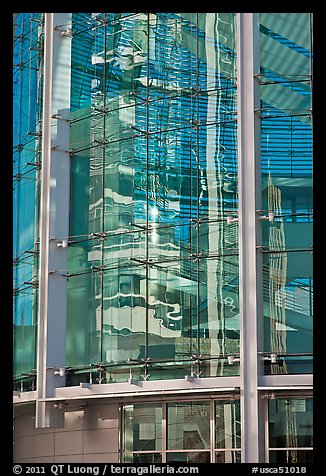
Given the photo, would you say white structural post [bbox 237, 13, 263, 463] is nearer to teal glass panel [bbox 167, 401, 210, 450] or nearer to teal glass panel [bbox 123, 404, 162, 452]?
teal glass panel [bbox 167, 401, 210, 450]

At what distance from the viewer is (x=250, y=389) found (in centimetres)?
1867

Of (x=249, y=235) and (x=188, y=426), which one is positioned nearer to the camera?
(x=249, y=235)

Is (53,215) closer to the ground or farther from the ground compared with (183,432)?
farther from the ground

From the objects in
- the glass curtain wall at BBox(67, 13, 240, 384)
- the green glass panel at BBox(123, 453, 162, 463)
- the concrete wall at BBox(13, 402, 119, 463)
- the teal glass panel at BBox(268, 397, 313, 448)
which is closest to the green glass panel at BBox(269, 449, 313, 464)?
the teal glass panel at BBox(268, 397, 313, 448)

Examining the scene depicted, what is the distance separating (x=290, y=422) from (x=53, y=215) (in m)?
6.78

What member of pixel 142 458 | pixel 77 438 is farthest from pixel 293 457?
pixel 77 438

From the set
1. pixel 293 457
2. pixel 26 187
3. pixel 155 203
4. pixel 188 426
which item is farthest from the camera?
pixel 26 187

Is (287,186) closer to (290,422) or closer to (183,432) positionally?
(290,422)

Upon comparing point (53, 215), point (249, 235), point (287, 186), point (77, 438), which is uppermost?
point (53, 215)

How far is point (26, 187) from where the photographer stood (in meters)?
23.7

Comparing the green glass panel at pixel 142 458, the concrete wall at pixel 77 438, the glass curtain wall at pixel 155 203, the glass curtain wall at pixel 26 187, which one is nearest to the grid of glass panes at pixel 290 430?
the glass curtain wall at pixel 155 203

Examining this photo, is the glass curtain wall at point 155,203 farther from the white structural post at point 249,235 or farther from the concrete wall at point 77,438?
the concrete wall at point 77,438

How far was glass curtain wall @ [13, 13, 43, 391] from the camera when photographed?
23.0 meters
